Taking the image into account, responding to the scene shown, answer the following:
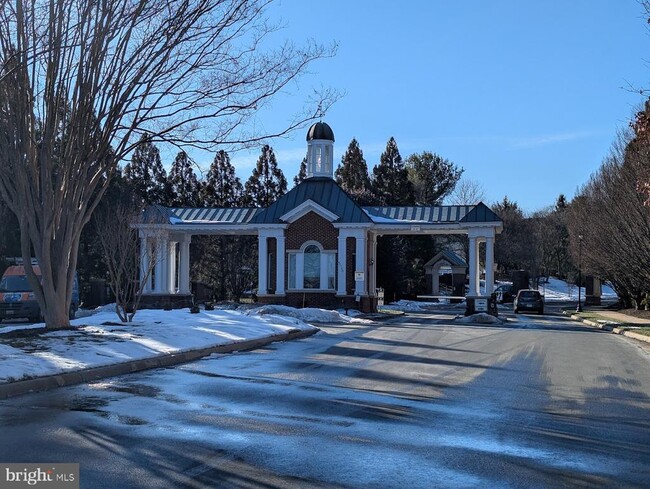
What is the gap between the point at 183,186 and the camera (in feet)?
201

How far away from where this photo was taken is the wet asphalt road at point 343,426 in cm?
682

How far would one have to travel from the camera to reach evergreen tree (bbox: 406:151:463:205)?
81.7 m

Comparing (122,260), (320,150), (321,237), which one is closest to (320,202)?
(321,237)

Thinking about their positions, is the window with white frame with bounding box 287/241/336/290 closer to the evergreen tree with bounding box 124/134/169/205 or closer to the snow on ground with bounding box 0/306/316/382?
the snow on ground with bounding box 0/306/316/382

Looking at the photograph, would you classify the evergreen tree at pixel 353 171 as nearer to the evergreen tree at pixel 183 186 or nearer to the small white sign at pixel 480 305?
the evergreen tree at pixel 183 186

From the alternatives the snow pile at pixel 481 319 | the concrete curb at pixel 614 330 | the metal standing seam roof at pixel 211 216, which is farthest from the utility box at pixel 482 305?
the metal standing seam roof at pixel 211 216

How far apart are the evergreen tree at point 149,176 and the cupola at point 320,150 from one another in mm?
18117

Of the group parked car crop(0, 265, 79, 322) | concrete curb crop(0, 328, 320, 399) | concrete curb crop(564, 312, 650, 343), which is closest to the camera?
concrete curb crop(0, 328, 320, 399)

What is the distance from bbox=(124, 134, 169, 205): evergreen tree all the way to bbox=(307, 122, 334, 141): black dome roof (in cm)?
1850

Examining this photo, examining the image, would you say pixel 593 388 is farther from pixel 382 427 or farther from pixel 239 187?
pixel 239 187

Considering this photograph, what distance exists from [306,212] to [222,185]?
2233 centimetres

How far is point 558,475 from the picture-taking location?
693 centimetres

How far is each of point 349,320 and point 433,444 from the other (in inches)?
1022

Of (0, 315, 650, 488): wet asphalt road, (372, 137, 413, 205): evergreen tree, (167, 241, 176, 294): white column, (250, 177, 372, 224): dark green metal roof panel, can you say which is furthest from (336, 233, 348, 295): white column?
(372, 137, 413, 205): evergreen tree
